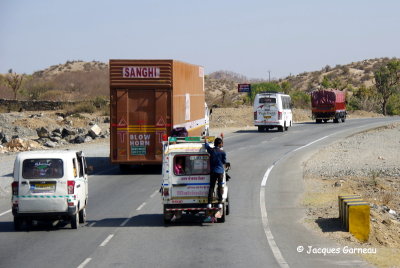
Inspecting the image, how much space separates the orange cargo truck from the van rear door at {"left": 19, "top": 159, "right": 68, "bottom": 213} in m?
11.6

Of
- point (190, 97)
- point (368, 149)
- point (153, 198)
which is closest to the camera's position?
point (153, 198)

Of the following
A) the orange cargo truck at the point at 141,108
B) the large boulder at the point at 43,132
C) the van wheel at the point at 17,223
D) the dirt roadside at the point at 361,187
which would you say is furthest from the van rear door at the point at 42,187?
the large boulder at the point at 43,132

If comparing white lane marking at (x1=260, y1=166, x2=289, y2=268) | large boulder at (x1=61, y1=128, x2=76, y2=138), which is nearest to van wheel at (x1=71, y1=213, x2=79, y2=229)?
white lane marking at (x1=260, y1=166, x2=289, y2=268)

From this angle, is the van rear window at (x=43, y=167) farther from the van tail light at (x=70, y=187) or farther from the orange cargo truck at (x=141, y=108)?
the orange cargo truck at (x=141, y=108)

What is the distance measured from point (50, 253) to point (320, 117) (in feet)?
194

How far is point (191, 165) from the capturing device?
18.0 metres

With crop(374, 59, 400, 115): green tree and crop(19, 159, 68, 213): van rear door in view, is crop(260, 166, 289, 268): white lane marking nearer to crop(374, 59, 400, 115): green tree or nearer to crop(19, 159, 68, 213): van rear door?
crop(19, 159, 68, 213): van rear door

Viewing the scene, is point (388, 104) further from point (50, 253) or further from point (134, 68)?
point (50, 253)

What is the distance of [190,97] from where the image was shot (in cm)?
3375

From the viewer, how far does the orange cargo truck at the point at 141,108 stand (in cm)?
2864

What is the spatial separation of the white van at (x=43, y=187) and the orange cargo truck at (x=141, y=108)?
1153 cm

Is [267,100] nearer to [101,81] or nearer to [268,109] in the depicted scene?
[268,109]

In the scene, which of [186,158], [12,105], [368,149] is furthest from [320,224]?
[12,105]

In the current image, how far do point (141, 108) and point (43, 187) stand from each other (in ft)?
A: 39.8
